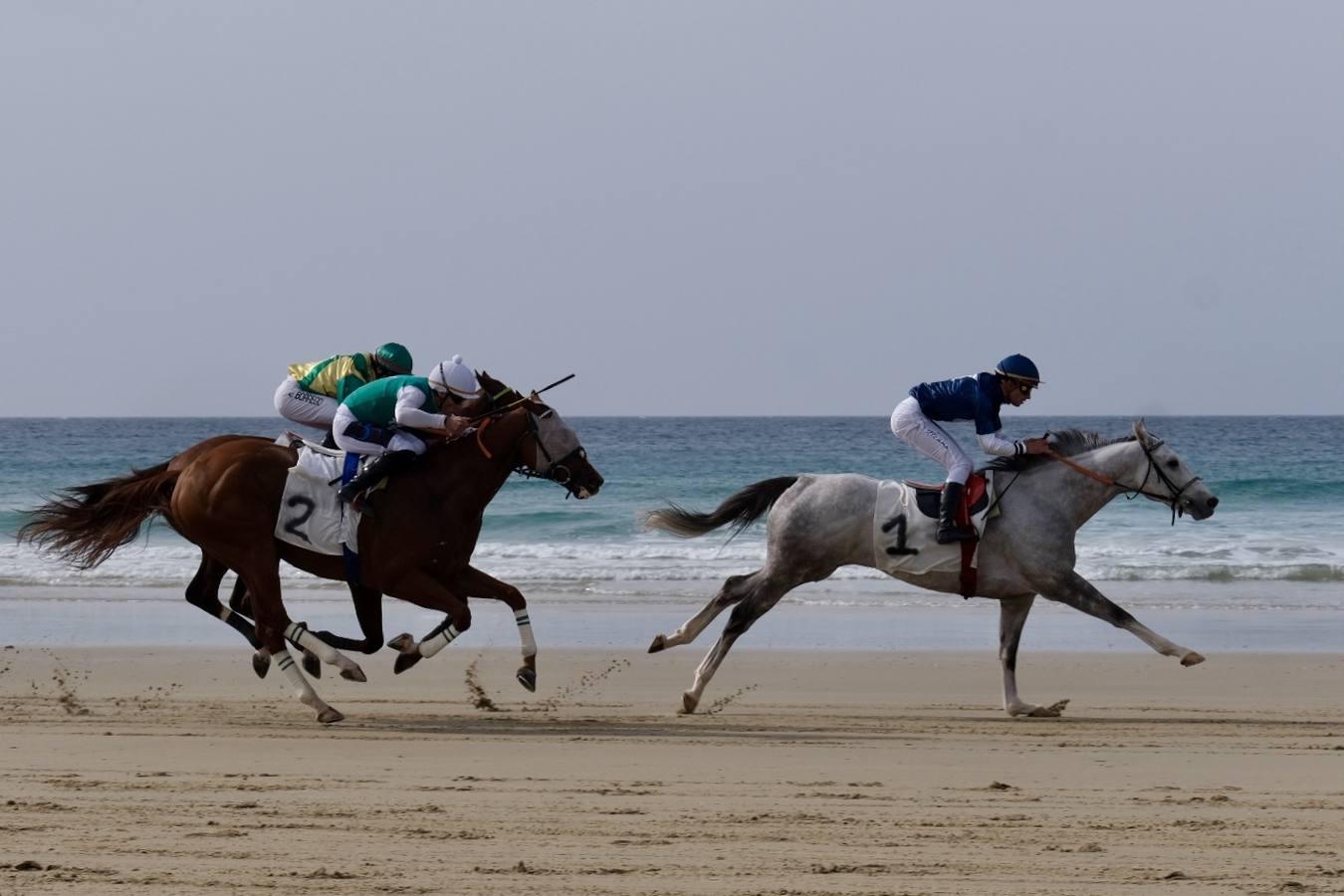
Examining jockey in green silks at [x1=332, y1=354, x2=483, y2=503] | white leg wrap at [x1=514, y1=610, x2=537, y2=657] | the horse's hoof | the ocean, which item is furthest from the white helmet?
the horse's hoof

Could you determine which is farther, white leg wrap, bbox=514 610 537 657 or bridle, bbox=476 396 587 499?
bridle, bbox=476 396 587 499

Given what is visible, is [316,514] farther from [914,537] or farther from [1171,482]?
[1171,482]

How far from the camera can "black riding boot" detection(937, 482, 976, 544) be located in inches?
390

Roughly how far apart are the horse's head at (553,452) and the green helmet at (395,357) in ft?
2.94

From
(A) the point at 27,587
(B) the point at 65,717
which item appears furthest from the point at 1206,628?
(A) the point at 27,587

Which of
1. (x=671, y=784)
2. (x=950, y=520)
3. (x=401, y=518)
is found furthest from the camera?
(x=950, y=520)

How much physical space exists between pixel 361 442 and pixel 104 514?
1805 millimetres

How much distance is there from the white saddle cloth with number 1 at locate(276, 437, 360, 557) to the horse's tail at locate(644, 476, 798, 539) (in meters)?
1.95

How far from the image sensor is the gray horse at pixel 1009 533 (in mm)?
9969

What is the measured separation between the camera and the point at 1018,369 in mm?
9953

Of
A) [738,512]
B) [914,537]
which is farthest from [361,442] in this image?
[914,537]

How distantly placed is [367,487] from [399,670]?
103 cm

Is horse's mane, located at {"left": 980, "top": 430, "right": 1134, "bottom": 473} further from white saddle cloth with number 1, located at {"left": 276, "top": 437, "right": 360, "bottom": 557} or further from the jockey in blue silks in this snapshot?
white saddle cloth with number 1, located at {"left": 276, "top": 437, "right": 360, "bottom": 557}

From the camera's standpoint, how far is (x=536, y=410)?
32.1 ft
